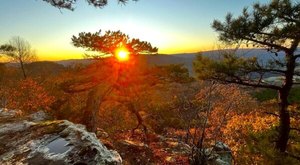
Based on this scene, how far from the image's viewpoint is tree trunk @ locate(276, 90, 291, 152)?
10461mm

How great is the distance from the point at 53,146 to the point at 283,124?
9.38 meters

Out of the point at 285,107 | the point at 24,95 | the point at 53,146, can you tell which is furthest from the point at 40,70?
the point at 53,146

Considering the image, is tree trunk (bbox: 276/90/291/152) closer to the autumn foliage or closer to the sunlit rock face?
the sunlit rock face

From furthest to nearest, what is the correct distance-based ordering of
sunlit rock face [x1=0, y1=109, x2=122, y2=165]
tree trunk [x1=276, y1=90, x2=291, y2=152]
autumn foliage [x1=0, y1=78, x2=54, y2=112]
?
autumn foliage [x1=0, y1=78, x2=54, y2=112] < tree trunk [x1=276, y1=90, x2=291, y2=152] < sunlit rock face [x1=0, y1=109, x2=122, y2=165]

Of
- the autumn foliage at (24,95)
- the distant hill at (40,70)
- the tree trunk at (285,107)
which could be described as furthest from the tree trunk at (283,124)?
the distant hill at (40,70)

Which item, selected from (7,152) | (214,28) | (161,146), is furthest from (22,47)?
(7,152)

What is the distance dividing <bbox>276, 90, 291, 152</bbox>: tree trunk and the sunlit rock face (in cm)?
836

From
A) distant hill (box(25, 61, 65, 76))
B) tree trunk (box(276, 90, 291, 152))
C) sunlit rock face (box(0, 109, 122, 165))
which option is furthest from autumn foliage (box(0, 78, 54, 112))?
sunlit rock face (box(0, 109, 122, 165))

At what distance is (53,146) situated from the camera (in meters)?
3.53

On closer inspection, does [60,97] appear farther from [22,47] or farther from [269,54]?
[22,47]

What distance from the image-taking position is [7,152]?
3607 millimetres

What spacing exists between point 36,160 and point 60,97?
15.3 metres

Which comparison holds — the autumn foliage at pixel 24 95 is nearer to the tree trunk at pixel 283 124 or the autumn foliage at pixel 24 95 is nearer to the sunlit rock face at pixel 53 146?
the tree trunk at pixel 283 124

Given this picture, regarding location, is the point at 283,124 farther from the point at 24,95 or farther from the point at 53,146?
the point at 24,95
